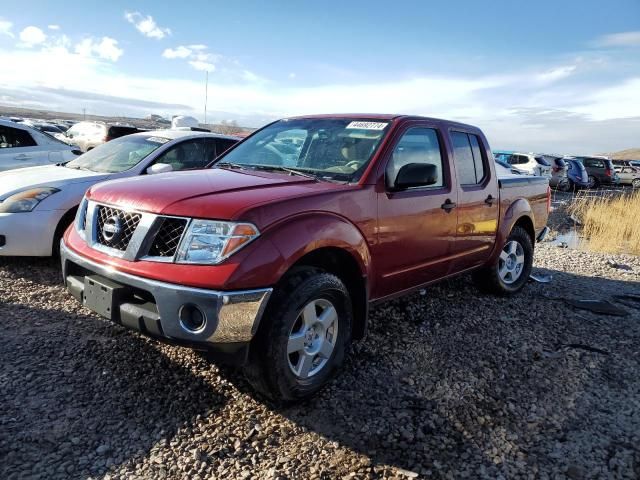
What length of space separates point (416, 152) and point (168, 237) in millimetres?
2105

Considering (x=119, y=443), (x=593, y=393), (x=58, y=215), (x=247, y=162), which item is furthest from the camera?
(x=58, y=215)

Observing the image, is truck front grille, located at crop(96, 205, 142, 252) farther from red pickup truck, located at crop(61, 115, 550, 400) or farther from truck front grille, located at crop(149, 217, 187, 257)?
truck front grille, located at crop(149, 217, 187, 257)

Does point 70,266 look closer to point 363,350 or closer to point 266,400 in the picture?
point 266,400

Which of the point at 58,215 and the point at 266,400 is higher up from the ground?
the point at 58,215

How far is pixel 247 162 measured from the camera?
3.95 metres

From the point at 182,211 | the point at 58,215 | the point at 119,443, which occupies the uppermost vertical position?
the point at 182,211

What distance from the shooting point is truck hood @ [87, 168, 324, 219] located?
2646 mm

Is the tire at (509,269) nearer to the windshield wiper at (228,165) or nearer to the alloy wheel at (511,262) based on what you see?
Answer: the alloy wheel at (511,262)

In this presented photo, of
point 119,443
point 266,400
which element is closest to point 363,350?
point 266,400

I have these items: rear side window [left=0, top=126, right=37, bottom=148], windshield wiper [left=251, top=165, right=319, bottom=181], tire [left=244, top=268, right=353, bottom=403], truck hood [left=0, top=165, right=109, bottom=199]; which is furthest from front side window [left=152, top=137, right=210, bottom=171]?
rear side window [left=0, top=126, right=37, bottom=148]

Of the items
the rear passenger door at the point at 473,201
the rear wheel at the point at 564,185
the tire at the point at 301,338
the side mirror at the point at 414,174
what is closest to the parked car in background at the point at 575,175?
the rear wheel at the point at 564,185

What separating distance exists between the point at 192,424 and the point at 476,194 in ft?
10.1

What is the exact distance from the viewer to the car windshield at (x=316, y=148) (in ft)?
11.6

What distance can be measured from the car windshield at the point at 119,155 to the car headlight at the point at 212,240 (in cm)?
334
